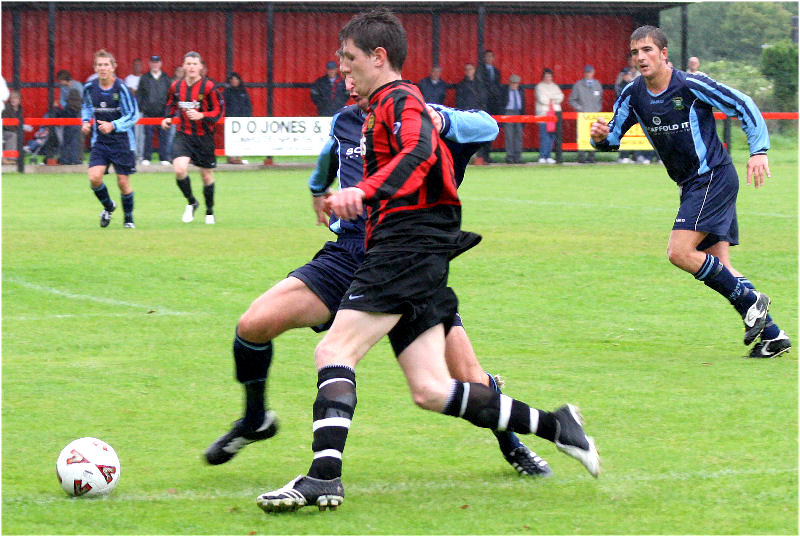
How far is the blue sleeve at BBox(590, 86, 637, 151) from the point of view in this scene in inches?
346

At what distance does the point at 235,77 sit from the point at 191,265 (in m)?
16.2

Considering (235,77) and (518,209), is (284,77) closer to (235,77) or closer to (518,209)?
(235,77)

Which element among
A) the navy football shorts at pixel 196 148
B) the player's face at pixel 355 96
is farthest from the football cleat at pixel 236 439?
the navy football shorts at pixel 196 148

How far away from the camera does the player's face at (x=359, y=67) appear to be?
508 centimetres

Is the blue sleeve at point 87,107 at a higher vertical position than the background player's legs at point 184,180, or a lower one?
higher

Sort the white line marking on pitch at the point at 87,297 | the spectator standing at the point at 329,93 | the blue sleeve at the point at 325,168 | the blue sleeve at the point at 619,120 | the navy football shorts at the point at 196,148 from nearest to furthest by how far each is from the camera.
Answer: the blue sleeve at the point at 325,168, the blue sleeve at the point at 619,120, the white line marking on pitch at the point at 87,297, the navy football shorts at the point at 196,148, the spectator standing at the point at 329,93

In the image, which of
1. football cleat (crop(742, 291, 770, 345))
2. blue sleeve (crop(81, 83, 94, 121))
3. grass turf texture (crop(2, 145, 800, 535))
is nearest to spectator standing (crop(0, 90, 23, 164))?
blue sleeve (crop(81, 83, 94, 121))

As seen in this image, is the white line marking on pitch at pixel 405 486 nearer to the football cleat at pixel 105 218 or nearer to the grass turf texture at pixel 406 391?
the grass turf texture at pixel 406 391

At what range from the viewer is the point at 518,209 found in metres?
18.6

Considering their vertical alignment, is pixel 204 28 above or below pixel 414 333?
above

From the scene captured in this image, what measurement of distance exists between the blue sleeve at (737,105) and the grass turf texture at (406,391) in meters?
1.39

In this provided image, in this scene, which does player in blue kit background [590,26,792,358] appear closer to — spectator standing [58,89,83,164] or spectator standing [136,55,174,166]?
spectator standing [136,55,174,166]

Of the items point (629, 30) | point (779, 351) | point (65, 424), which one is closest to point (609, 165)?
point (629, 30)

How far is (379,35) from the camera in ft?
16.6
